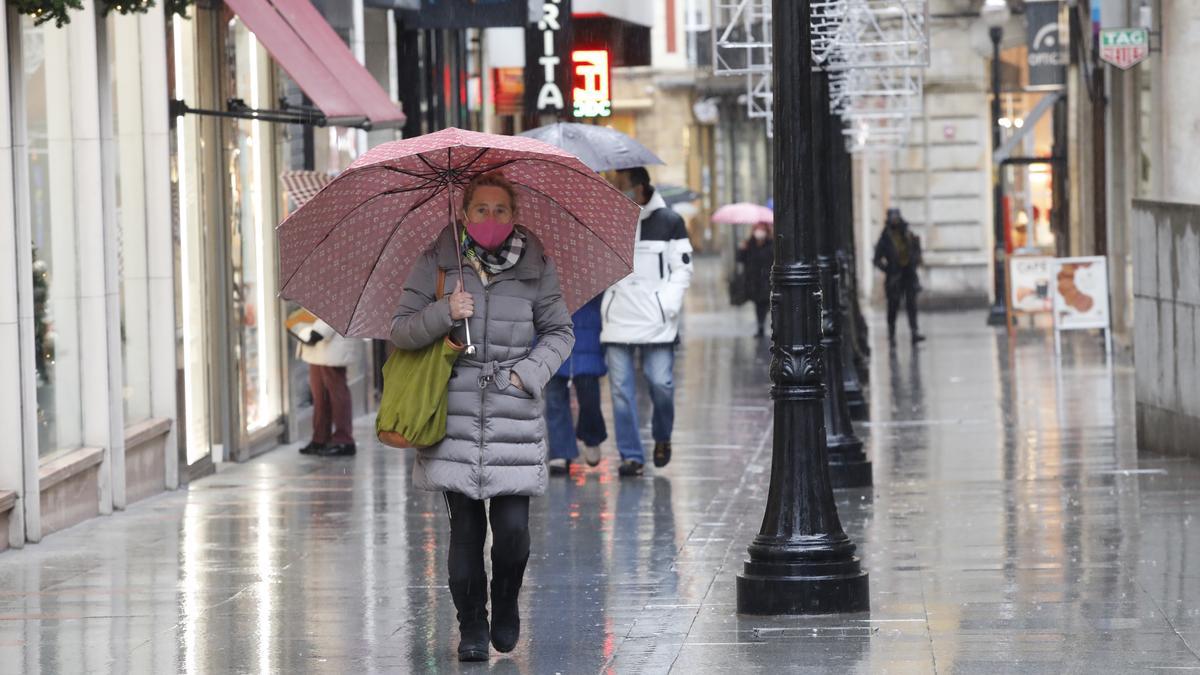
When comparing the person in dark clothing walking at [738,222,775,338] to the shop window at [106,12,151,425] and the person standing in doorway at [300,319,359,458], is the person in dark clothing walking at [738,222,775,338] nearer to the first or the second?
the person standing in doorway at [300,319,359,458]

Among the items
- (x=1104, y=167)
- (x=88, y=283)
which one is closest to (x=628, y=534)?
(x=88, y=283)

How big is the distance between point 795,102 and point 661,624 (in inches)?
85.0

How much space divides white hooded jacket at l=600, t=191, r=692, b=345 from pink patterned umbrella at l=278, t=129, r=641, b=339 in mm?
5504

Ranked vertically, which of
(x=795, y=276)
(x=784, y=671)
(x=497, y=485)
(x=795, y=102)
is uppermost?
(x=795, y=102)

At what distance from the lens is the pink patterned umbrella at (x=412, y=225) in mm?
8023

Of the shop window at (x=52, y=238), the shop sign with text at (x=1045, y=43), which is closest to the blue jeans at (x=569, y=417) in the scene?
the shop window at (x=52, y=238)

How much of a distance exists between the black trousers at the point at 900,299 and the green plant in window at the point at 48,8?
63.0ft

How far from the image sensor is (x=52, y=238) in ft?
40.9

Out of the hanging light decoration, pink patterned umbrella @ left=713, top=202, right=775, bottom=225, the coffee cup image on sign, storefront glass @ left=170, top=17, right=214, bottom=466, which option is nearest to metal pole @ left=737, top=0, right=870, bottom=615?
the hanging light decoration

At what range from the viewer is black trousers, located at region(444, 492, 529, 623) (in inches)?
313

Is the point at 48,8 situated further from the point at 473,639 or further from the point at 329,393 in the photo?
the point at 329,393

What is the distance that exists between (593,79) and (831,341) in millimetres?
10039

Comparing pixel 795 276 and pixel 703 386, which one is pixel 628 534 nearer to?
pixel 795 276

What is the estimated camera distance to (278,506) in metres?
13.0
